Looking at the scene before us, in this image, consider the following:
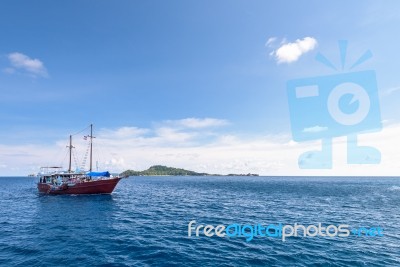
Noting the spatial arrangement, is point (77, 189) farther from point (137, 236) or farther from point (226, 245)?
point (226, 245)

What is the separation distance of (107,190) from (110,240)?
44.2m

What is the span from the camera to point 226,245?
889 inches

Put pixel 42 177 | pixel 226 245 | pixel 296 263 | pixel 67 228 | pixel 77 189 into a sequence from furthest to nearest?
pixel 42 177 → pixel 77 189 → pixel 67 228 → pixel 226 245 → pixel 296 263

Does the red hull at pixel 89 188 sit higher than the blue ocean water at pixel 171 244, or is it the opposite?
the red hull at pixel 89 188

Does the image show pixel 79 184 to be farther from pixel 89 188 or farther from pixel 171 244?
pixel 171 244

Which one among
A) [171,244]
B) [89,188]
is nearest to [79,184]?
[89,188]

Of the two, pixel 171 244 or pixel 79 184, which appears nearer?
pixel 171 244

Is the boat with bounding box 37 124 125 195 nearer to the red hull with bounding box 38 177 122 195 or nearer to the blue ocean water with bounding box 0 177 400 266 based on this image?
the red hull with bounding box 38 177 122 195

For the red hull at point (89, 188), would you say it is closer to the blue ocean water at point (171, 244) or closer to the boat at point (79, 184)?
the boat at point (79, 184)

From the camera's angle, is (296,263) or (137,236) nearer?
(296,263)

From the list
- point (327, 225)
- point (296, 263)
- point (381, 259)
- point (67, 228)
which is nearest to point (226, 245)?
point (296, 263)

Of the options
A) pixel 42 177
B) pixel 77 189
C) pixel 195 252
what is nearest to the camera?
pixel 195 252

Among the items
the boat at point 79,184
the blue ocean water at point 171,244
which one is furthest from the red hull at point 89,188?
the blue ocean water at point 171,244

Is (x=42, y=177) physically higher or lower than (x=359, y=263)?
higher
